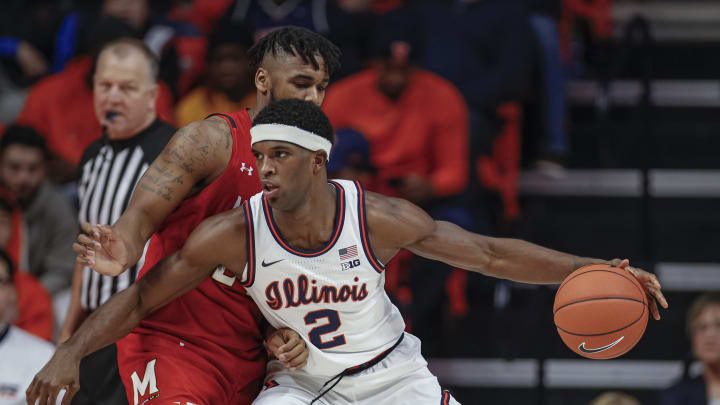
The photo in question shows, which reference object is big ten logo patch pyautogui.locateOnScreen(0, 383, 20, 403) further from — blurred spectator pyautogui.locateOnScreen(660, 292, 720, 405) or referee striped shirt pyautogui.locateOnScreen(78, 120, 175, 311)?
blurred spectator pyautogui.locateOnScreen(660, 292, 720, 405)

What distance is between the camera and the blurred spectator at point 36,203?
6234 millimetres

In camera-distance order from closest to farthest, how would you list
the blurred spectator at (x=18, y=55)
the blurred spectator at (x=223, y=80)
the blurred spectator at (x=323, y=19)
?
the blurred spectator at (x=223, y=80) → the blurred spectator at (x=323, y=19) → the blurred spectator at (x=18, y=55)

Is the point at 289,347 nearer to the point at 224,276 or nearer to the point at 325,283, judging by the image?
the point at 325,283

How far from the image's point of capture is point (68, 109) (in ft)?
22.5

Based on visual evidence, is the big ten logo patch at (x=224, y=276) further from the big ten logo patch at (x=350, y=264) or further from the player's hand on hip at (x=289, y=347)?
the big ten logo patch at (x=350, y=264)

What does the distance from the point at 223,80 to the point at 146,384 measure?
11.1ft

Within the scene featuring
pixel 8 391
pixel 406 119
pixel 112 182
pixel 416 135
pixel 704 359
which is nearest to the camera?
pixel 112 182

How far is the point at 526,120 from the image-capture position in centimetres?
701

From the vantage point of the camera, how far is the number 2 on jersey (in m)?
3.54

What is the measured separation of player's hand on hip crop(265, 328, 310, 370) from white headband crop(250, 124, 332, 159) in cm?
66

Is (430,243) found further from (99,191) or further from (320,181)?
(99,191)

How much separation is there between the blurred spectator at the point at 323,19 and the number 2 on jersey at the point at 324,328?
3.62 meters

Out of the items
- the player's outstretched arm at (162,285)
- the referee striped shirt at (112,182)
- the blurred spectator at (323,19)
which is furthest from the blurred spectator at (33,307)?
the player's outstretched arm at (162,285)

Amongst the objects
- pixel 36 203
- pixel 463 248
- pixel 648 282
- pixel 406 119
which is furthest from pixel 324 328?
pixel 36 203
